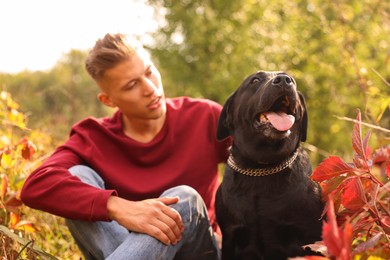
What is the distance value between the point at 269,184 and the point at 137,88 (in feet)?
3.30

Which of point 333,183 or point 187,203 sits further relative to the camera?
point 187,203

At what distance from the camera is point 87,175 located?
2645mm

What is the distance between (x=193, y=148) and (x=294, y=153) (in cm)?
71

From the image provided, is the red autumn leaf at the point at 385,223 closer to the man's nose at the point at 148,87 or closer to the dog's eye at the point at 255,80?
the dog's eye at the point at 255,80

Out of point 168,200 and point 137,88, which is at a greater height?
point 137,88

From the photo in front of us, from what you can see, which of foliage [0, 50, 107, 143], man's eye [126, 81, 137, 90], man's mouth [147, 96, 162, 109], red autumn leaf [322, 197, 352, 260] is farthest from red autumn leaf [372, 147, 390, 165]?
foliage [0, 50, 107, 143]

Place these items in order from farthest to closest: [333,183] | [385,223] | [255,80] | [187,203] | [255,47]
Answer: [255,47] → [255,80] → [187,203] → [333,183] → [385,223]

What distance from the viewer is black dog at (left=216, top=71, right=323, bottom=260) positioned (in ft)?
7.20

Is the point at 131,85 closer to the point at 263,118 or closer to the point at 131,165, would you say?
the point at 131,165

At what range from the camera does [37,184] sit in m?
2.53

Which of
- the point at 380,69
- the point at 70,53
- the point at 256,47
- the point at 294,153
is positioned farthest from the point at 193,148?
the point at 70,53

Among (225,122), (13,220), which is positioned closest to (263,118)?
(225,122)

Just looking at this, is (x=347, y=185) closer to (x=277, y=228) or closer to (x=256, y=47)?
(x=277, y=228)

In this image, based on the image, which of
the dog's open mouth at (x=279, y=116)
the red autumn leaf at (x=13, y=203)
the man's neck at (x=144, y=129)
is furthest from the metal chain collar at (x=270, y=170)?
the red autumn leaf at (x=13, y=203)
